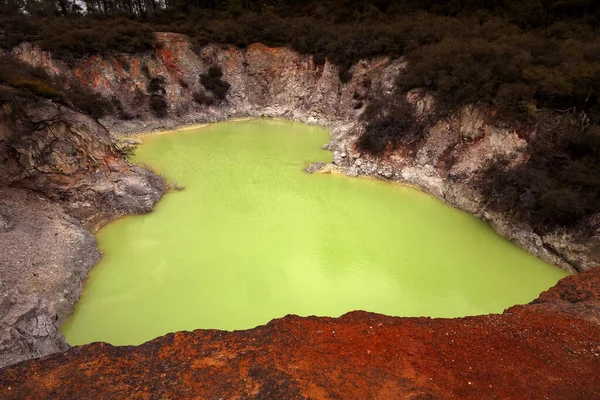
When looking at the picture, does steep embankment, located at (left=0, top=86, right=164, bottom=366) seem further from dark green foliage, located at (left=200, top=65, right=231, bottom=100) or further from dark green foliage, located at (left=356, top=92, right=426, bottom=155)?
dark green foliage, located at (left=200, top=65, right=231, bottom=100)

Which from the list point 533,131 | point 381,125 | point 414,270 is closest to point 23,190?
point 414,270

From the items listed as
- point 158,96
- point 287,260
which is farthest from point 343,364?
point 158,96

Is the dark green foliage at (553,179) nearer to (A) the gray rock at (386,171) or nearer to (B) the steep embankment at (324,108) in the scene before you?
(B) the steep embankment at (324,108)

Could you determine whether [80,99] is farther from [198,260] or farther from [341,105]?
[341,105]

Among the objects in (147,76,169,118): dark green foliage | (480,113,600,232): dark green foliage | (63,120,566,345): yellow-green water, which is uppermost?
(147,76,169,118): dark green foliage

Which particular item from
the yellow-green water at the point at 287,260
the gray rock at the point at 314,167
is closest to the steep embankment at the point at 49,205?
the yellow-green water at the point at 287,260

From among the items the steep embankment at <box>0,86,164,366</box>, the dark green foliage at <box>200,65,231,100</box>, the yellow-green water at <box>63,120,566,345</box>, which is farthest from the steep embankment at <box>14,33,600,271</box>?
the steep embankment at <box>0,86,164,366</box>
